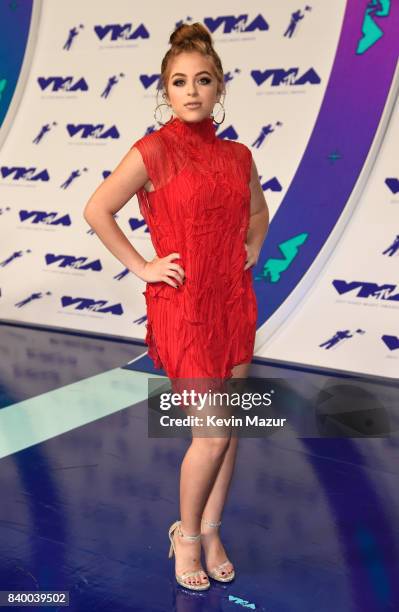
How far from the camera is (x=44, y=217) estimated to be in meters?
5.14

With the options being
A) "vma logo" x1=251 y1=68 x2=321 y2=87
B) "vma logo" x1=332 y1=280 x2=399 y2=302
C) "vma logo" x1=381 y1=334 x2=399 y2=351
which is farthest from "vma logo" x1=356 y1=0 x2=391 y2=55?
"vma logo" x1=381 y1=334 x2=399 y2=351

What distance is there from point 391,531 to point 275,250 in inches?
87.2

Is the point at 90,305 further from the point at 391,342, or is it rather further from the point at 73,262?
the point at 391,342

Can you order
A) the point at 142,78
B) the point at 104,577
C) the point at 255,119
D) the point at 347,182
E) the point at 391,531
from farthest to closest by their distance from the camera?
the point at 142,78, the point at 255,119, the point at 347,182, the point at 391,531, the point at 104,577

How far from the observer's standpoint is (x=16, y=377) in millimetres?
3869

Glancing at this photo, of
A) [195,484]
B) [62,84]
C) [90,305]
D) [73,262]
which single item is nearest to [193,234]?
[195,484]

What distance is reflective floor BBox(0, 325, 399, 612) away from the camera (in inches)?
79.3

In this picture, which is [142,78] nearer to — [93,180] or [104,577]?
[93,180]

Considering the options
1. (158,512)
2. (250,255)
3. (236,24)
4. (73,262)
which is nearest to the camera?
(250,255)

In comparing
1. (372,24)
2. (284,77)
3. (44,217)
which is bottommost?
(44,217)

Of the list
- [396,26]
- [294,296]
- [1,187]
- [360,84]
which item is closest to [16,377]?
[294,296]

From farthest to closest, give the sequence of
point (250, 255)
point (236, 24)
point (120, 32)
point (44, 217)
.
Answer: point (44, 217) → point (120, 32) → point (236, 24) → point (250, 255)

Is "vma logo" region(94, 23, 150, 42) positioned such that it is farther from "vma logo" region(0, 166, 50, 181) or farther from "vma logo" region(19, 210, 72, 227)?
"vma logo" region(19, 210, 72, 227)

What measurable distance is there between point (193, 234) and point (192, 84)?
0.36 meters
